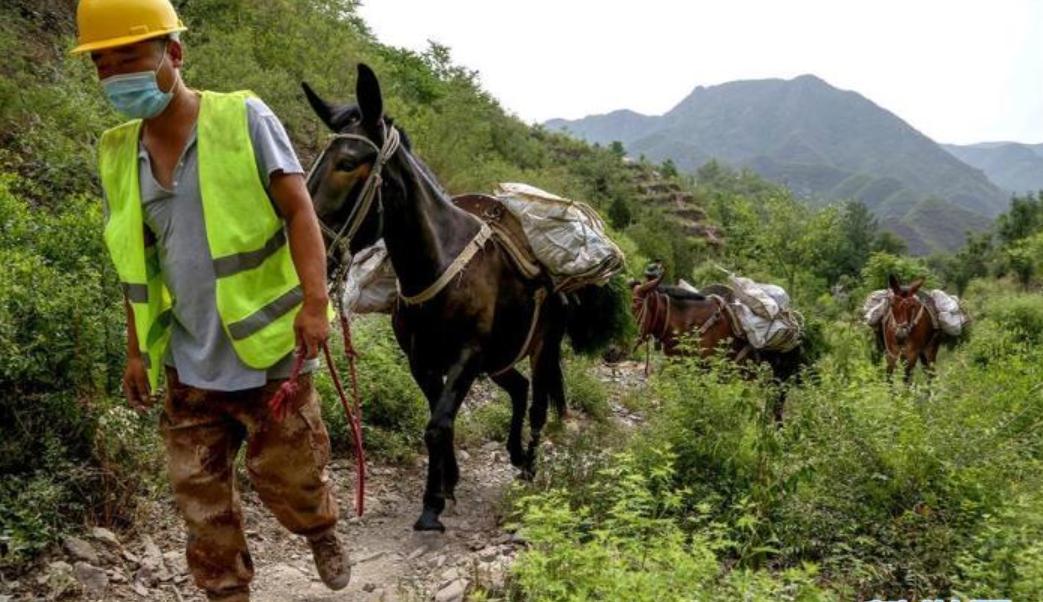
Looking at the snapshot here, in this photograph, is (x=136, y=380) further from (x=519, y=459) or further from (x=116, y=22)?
(x=519, y=459)

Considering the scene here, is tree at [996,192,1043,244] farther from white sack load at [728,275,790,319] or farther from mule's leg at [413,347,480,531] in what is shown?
mule's leg at [413,347,480,531]

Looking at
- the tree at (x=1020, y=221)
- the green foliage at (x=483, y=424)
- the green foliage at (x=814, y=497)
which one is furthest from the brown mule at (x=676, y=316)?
the tree at (x=1020, y=221)

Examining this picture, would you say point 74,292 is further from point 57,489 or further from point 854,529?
point 854,529

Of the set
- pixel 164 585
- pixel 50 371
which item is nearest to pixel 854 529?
pixel 164 585

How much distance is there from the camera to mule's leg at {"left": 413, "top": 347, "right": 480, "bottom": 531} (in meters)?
4.01

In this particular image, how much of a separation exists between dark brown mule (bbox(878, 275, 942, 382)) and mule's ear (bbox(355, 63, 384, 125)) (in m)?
10.3

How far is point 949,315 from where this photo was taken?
12086mm

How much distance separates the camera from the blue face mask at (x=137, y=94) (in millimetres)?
2215

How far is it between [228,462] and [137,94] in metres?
1.25

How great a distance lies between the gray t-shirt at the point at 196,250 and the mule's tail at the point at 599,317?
3669mm

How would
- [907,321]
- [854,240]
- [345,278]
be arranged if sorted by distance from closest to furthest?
[345,278] < [907,321] < [854,240]

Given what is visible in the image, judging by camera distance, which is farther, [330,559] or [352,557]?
[352,557]

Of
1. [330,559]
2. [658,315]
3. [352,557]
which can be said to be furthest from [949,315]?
[330,559]

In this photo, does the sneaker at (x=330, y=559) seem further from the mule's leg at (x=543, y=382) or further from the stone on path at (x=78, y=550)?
the mule's leg at (x=543, y=382)
